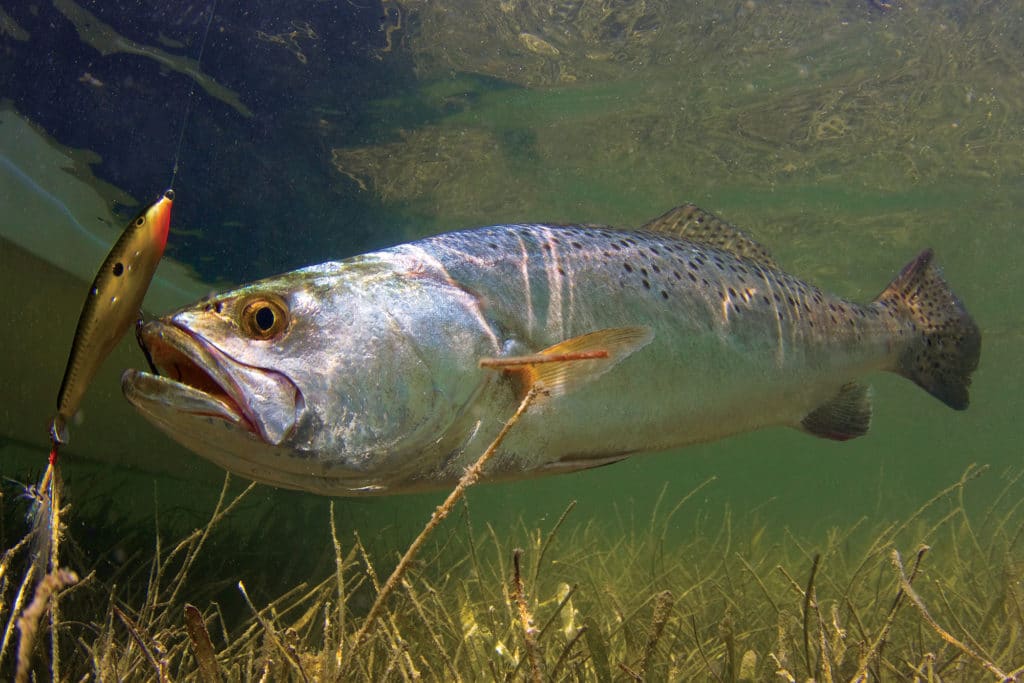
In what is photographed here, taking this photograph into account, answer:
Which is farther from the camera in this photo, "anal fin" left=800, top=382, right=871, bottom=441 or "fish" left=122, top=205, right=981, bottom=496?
"anal fin" left=800, top=382, right=871, bottom=441

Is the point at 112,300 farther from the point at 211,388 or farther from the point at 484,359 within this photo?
the point at 484,359

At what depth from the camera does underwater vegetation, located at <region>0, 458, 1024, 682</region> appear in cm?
220

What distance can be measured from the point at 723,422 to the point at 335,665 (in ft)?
7.36

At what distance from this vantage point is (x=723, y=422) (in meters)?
3.41

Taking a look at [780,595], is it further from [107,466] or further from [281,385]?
[107,466]

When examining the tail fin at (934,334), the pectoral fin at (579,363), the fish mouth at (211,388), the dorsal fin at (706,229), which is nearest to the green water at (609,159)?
the tail fin at (934,334)

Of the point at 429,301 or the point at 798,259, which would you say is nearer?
the point at 429,301

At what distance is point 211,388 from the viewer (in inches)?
80.0

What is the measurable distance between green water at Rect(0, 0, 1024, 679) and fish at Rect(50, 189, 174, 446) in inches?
146

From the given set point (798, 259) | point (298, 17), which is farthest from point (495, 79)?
point (798, 259)

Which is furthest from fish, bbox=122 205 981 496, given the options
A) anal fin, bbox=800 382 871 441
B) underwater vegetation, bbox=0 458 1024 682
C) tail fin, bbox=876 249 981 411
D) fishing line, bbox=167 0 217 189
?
fishing line, bbox=167 0 217 189

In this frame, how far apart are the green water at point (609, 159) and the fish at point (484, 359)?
3482 mm

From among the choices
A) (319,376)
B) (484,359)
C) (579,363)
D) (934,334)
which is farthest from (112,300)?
(934,334)

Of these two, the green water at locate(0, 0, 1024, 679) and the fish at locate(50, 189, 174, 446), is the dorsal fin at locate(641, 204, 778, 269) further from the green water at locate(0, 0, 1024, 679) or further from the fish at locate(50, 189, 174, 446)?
the green water at locate(0, 0, 1024, 679)
